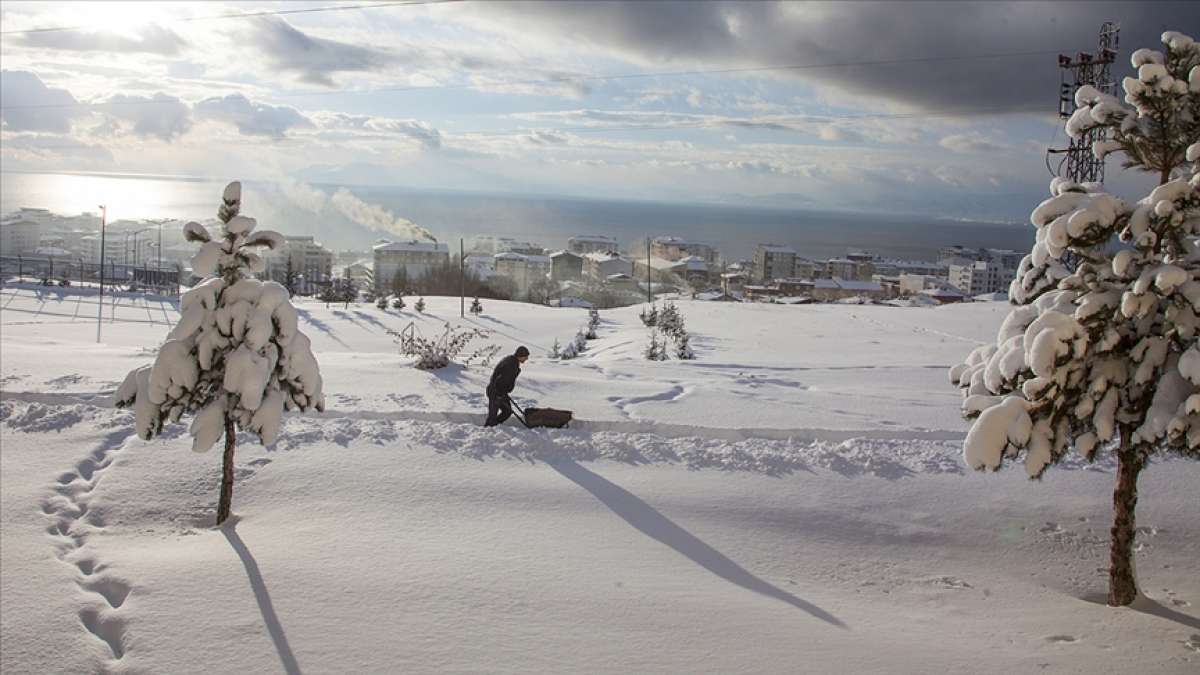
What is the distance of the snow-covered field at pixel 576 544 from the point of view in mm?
5352

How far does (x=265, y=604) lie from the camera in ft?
19.5

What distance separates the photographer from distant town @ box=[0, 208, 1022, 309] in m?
65.1

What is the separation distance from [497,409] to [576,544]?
401 cm

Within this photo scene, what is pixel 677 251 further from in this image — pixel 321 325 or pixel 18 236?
pixel 321 325

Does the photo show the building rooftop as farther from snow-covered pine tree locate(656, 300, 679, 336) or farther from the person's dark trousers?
the person's dark trousers

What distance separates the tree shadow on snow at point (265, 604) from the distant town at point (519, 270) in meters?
35.3

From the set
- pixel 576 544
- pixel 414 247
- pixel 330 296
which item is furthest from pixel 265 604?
pixel 414 247

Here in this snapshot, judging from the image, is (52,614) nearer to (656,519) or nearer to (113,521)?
(113,521)

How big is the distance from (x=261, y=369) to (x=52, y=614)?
250cm

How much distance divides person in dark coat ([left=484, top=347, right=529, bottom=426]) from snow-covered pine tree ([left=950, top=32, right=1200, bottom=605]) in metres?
6.35

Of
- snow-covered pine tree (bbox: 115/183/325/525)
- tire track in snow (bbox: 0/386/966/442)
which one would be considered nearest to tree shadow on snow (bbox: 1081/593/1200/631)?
tire track in snow (bbox: 0/386/966/442)

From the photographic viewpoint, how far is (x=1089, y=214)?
5.36 m

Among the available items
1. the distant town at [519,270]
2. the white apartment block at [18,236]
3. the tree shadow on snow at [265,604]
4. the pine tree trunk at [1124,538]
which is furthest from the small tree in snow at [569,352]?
the white apartment block at [18,236]

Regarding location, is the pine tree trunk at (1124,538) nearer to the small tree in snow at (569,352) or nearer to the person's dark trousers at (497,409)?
the person's dark trousers at (497,409)
